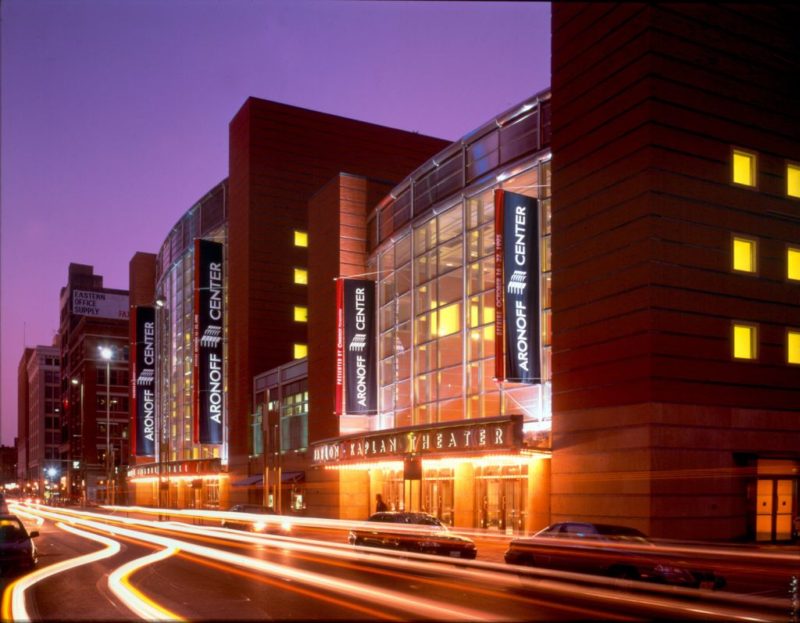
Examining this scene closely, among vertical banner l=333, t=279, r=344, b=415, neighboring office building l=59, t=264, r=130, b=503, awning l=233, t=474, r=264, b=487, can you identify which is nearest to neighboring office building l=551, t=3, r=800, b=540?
vertical banner l=333, t=279, r=344, b=415

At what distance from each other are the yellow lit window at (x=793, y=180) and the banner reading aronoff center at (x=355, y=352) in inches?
894

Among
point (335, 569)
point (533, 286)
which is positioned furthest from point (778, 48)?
point (335, 569)

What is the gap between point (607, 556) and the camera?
67.5 ft

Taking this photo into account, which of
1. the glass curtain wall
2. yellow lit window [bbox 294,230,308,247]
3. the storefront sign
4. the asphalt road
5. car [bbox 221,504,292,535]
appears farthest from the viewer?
yellow lit window [bbox 294,230,308,247]

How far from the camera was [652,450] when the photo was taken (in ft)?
92.9

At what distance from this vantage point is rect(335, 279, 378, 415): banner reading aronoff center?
47.6 meters

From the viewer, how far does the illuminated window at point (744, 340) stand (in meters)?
30.9

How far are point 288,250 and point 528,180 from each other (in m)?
30.6

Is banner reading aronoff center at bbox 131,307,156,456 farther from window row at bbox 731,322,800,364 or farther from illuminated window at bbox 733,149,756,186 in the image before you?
illuminated window at bbox 733,149,756,186

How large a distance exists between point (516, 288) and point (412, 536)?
10208 mm

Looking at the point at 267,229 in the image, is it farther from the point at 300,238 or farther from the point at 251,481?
the point at 251,481

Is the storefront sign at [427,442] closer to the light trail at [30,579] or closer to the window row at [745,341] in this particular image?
the window row at [745,341]

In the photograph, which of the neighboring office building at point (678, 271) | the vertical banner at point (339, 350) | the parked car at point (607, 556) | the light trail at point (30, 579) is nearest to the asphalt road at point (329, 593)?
the light trail at point (30, 579)

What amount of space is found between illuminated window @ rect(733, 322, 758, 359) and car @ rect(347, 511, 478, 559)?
11.2 m
